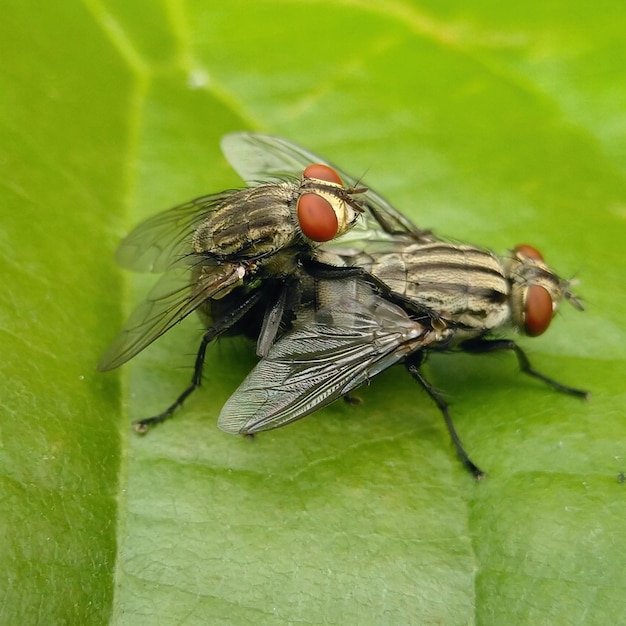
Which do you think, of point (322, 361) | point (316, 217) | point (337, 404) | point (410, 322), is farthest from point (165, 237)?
point (410, 322)

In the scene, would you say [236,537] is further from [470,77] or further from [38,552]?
[470,77]

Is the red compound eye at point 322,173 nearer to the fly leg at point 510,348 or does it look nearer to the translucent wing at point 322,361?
the translucent wing at point 322,361

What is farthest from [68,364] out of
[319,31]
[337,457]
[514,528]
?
[319,31]

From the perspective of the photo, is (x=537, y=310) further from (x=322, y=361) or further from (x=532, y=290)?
(x=322, y=361)

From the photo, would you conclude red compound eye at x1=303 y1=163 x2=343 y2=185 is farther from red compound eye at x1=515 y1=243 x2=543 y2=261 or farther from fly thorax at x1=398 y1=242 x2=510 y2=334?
red compound eye at x1=515 y1=243 x2=543 y2=261

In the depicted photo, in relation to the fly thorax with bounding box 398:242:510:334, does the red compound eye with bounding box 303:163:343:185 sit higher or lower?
higher

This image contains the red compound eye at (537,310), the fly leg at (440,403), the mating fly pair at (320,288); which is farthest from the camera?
the red compound eye at (537,310)

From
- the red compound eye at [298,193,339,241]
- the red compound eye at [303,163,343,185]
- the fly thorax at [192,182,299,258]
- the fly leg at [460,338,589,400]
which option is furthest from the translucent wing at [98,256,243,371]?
the fly leg at [460,338,589,400]

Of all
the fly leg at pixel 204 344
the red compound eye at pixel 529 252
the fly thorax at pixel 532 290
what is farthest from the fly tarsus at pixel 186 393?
the red compound eye at pixel 529 252
